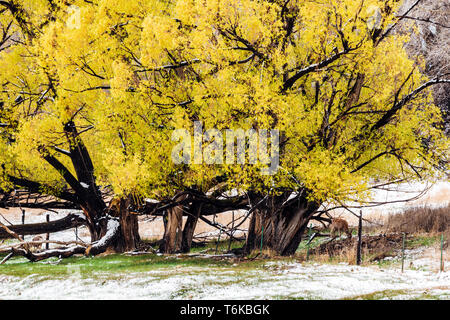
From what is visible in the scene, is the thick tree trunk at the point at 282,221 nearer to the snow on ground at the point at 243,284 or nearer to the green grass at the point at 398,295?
the snow on ground at the point at 243,284

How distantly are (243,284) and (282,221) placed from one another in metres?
5.35

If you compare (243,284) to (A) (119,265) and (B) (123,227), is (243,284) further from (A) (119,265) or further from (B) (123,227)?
(B) (123,227)

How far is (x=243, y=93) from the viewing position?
12.0m

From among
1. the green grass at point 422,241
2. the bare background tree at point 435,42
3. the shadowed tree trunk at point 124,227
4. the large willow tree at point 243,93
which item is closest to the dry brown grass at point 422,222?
the green grass at point 422,241

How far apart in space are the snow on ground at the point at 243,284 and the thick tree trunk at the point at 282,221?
8.72 ft

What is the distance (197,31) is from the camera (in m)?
11.8

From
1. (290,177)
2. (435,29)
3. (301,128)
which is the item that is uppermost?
(435,29)

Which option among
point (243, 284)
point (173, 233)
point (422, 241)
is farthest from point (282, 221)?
point (243, 284)

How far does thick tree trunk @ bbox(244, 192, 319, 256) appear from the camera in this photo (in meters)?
14.9

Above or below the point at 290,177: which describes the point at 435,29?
above
